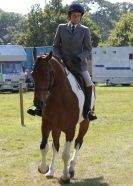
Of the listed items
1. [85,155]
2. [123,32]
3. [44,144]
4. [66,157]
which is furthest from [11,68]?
[123,32]

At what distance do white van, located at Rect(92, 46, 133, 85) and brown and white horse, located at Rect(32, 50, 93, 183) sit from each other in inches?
1375

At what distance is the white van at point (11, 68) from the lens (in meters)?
37.2

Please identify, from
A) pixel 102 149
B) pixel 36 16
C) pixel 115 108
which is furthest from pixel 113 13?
pixel 102 149

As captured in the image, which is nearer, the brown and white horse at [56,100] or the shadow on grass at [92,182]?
the brown and white horse at [56,100]

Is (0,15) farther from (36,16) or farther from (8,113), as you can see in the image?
(8,113)

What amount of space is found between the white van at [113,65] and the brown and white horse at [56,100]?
115 ft

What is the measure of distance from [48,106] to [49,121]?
28 centimetres

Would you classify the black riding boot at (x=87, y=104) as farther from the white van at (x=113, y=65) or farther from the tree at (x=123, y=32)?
the tree at (x=123, y=32)

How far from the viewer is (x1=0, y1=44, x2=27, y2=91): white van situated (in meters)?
37.2

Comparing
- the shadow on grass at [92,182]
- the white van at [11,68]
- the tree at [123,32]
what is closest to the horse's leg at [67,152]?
the shadow on grass at [92,182]

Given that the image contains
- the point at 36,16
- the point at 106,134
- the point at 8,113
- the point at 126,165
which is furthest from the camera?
the point at 36,16

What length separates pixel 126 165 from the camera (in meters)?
9.45

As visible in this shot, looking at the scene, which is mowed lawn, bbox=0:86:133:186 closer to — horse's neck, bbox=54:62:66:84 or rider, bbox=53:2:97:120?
horse's neck, bbox=54:62:66:84

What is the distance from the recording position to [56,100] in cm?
784
